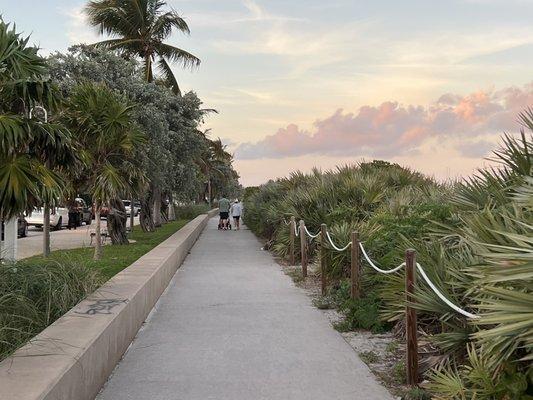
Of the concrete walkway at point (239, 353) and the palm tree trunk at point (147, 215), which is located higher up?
the palm tree trunk at point (147, 215)

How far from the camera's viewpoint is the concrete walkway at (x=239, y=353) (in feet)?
17.0

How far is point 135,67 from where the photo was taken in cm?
2123

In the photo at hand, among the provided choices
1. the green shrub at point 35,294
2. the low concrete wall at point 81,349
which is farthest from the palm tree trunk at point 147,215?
the green shrub at point 35,294

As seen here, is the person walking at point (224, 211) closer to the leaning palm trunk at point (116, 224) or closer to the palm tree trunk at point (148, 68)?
the palm tree trunk at point (148, 68)

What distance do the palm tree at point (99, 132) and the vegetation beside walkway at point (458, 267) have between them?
5.06 meters

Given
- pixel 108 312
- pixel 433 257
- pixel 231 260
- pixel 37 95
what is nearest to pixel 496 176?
pixel 433 257

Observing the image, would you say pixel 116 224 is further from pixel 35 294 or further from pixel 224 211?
pixel 224 211

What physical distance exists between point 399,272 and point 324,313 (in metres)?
1.67

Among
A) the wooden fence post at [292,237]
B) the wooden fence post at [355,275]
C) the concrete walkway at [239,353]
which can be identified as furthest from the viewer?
the wooden fence post at [292,237]

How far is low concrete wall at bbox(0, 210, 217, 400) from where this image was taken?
3.89 meters

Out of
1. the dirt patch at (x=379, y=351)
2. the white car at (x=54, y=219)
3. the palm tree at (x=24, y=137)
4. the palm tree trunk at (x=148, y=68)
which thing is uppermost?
the palm tree trunk at (x=148, y=68)

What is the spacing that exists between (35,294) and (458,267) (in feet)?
15.4

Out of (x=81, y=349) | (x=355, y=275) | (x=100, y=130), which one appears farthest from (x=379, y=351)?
(x=100, y=130)

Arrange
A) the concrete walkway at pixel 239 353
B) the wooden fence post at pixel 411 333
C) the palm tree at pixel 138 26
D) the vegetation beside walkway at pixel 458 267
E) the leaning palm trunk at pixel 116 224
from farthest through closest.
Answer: the palm tree at pixel 138 26 → the leaning palm trunk at pixel 116 224 → the wooden fence post at pixel 411 333 → the concrete walkway at pixel 239 353 → the vegetation beside walkway at pixel 458 267
